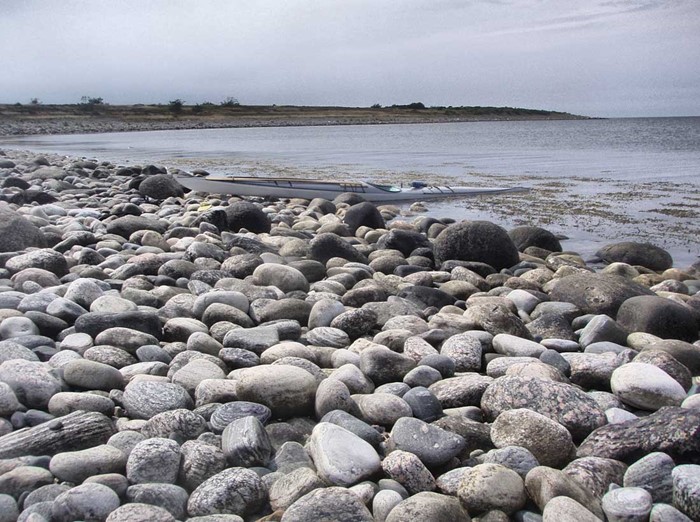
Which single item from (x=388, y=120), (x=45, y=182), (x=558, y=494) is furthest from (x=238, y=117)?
(x=558, y=494)

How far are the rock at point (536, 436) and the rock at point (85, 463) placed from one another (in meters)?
1.72

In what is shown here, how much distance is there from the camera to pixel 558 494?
2.48m

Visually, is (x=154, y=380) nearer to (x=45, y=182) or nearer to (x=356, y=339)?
(x=356, y=339)

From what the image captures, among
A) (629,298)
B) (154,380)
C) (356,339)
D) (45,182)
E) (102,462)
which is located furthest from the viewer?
(45,182)

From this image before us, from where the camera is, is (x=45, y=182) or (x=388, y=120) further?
(x=388, y=120)

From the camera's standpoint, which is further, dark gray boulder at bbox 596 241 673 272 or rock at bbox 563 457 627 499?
dark gray boulder at bbox 596 241 673 272

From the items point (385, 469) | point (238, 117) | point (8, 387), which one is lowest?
point (385, 469)

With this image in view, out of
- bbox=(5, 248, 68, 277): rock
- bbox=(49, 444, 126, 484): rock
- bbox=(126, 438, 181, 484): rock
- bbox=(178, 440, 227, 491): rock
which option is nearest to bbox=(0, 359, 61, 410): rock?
bbox=(49, 444, 126, 484): rock

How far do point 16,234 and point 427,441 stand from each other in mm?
5503

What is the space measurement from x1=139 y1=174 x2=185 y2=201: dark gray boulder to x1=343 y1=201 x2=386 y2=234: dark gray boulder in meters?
4.86

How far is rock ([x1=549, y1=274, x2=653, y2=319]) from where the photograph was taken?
539 cm

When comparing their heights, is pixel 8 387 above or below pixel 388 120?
below

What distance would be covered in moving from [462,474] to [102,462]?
1.53m

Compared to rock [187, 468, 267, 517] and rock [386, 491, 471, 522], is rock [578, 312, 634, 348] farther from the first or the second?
rock [187, 468, 267, 517]
